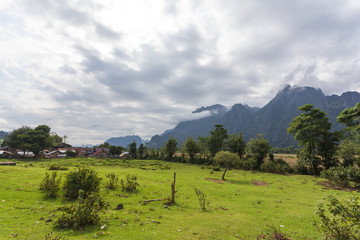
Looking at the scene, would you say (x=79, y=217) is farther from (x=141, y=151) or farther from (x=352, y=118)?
(x=141, y=151)

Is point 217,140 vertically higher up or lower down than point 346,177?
higher up

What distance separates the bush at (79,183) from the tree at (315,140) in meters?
49.2

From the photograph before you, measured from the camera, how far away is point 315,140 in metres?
42.2

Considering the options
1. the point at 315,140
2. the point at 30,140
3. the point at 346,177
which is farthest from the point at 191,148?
the point at 30,140

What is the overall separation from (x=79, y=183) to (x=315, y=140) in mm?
52308

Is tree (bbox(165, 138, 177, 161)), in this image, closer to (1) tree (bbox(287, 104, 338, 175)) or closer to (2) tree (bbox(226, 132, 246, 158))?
(2) tree (bbox(226, 132, 246, 158))

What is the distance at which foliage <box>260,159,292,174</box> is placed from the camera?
45009 millimetres

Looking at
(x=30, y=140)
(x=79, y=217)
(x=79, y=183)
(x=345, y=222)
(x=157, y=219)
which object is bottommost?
(x=157, y=219)

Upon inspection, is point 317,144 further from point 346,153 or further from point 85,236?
point 85,236

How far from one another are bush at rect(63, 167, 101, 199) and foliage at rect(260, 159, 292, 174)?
47.4 meters

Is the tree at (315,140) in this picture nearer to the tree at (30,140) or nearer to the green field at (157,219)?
the green field at (157,219)

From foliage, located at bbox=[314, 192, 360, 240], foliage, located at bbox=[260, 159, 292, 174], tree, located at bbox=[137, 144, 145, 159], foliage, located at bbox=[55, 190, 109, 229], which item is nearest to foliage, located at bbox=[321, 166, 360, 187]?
foliage, located at bbox=[260, 159, 292, 174]

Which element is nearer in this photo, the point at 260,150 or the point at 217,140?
the point at 260,150

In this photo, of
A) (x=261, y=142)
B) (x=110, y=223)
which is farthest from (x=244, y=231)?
(x=261, y=142)
